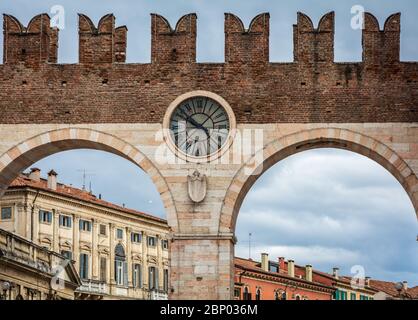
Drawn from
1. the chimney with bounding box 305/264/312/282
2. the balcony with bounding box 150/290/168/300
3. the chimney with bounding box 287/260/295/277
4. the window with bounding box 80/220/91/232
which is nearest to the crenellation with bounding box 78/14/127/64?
the window with bounding box 80/220/91/232

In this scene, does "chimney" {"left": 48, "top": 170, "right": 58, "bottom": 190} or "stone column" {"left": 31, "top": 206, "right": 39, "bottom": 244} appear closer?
"stone column" {"left": 31, "top": 206, "right": 39, "bottom": 244}

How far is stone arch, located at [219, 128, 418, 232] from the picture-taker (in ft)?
102

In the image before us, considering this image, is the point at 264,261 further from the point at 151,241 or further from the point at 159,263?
the point at 151,241

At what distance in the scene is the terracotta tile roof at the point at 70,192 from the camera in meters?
63.2

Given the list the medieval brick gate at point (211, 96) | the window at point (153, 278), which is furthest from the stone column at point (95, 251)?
the medieval brick gate at point (211, 96)

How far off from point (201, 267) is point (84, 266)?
124 feet

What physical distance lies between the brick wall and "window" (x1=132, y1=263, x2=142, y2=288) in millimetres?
41516

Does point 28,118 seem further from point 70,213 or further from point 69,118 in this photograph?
point 70,213

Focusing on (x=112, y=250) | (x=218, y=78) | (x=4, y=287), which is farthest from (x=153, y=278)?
(x=218, y=78)

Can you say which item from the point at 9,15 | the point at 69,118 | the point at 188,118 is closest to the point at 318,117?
the point at 188,118

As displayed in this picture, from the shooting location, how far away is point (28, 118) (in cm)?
3200

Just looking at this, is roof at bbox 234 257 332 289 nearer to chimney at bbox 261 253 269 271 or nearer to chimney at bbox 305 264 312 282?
chimney at bbox 261 253 269 271
